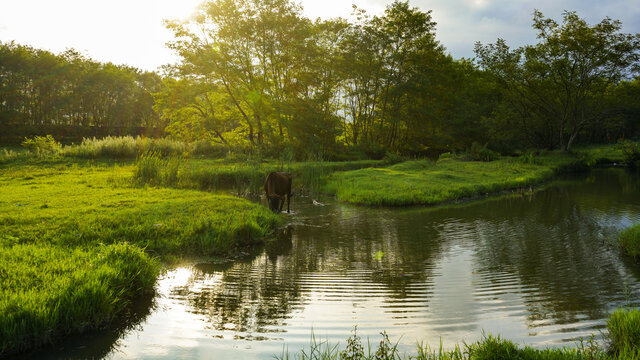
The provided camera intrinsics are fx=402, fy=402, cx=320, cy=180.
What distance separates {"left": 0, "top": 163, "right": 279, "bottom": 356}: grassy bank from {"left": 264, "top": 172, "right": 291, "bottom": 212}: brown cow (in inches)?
43.0

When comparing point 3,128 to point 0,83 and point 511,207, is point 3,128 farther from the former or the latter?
point 511,207

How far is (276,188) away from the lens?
1453 cm

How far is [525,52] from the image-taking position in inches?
1679

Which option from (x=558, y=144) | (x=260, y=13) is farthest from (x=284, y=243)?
(x=558, y=144)

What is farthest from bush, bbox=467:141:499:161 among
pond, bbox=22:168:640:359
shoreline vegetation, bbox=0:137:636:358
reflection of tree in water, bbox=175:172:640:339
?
pond, bbox=22:168:640:359

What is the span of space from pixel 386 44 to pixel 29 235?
118 ft

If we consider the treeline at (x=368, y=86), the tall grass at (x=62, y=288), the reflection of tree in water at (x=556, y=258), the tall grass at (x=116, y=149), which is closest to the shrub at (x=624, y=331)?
the reflection of tree in water at (x=556, y=258)

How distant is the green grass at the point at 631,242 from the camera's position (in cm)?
855

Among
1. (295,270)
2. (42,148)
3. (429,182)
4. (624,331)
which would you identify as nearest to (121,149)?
(42,148)

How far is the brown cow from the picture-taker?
14133mm

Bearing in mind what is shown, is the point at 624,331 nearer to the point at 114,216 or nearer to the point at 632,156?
the point at 114,216

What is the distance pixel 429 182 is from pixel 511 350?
1820cm

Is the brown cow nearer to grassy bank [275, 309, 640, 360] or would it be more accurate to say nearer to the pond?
the pond

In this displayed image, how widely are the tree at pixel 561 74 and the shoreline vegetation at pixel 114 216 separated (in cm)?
1910
